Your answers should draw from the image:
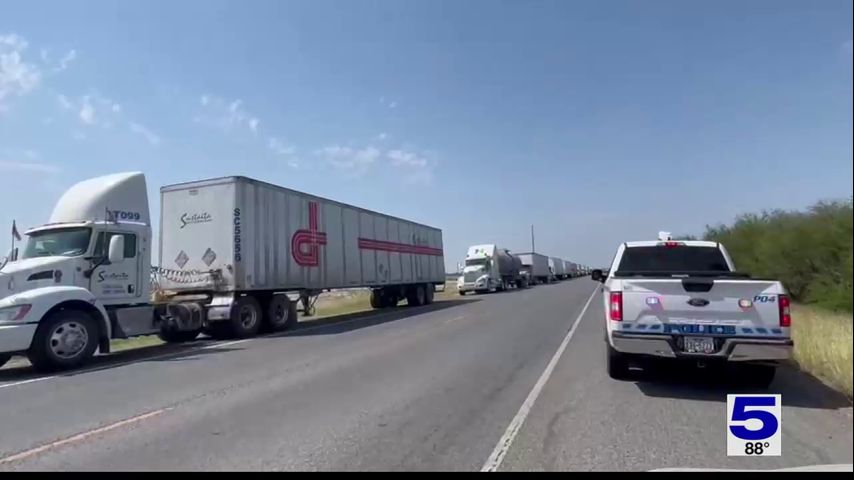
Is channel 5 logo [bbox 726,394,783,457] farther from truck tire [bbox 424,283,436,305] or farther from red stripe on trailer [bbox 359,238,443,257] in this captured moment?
truck tire [bbox 424,283,436,305]

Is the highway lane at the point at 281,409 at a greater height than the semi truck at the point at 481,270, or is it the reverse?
the semi truck at the point at 481,270

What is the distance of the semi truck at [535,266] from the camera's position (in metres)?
61.2

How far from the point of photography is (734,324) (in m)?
6.40

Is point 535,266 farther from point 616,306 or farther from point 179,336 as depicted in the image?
point 616,306

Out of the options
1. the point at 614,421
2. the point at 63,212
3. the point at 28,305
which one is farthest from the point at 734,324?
the point at 63,212

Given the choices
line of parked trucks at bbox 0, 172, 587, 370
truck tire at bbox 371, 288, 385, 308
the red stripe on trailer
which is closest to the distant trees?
line of parked trucks at bbox 0, 172, 587, 370

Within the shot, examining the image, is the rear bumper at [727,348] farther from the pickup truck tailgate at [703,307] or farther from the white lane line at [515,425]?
the white lane line at [515,425]

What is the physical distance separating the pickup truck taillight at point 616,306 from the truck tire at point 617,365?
72 centimetres

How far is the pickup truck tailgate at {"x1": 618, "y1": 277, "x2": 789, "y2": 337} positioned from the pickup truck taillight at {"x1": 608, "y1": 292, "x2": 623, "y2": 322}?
0.05 m

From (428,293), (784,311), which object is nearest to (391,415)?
(784,311)

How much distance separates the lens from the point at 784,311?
20.4 feet

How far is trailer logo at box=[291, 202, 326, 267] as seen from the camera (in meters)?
18.6

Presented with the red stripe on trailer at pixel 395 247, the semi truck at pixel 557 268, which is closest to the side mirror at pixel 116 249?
the red stripe on trailer at pixel 395 247

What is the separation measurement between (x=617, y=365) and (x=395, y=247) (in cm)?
2003
